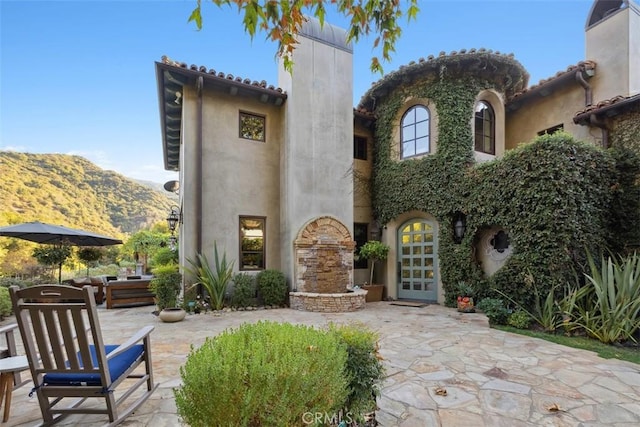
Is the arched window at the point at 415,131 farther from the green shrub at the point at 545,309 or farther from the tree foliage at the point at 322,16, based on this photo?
the tree foliage at the point at 322,16

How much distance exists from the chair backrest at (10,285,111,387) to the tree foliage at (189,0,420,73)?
7.25 ft

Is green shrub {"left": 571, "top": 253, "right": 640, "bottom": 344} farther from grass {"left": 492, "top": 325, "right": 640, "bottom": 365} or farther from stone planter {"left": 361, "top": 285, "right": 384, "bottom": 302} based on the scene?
stone planter {"left": 361, "top": 285, "right": 384, "bottom": 302}

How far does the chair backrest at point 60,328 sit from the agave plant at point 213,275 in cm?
546

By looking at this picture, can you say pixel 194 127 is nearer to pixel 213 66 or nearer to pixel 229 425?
pixel 213 66

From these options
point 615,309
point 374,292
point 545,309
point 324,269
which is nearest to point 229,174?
point 324,269

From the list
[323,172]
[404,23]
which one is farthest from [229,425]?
[323,172]

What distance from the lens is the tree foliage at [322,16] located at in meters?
2.20

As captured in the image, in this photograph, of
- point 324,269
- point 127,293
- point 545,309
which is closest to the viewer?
point 545,309

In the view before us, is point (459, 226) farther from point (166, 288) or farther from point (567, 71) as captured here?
point (166, 288)

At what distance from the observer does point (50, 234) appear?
813cm

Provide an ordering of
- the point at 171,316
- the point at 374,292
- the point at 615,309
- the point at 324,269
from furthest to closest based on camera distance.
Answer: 1. the point at 374,292
2. the point at 324,269
3. the point at 171,316
4. the point at 615,309

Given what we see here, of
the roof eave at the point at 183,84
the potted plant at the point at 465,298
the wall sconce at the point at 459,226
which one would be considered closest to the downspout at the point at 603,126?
the wall sconce at the point at 459,226

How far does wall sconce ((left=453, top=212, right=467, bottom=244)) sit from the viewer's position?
873 centimetres

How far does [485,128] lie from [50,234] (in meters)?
12.5
